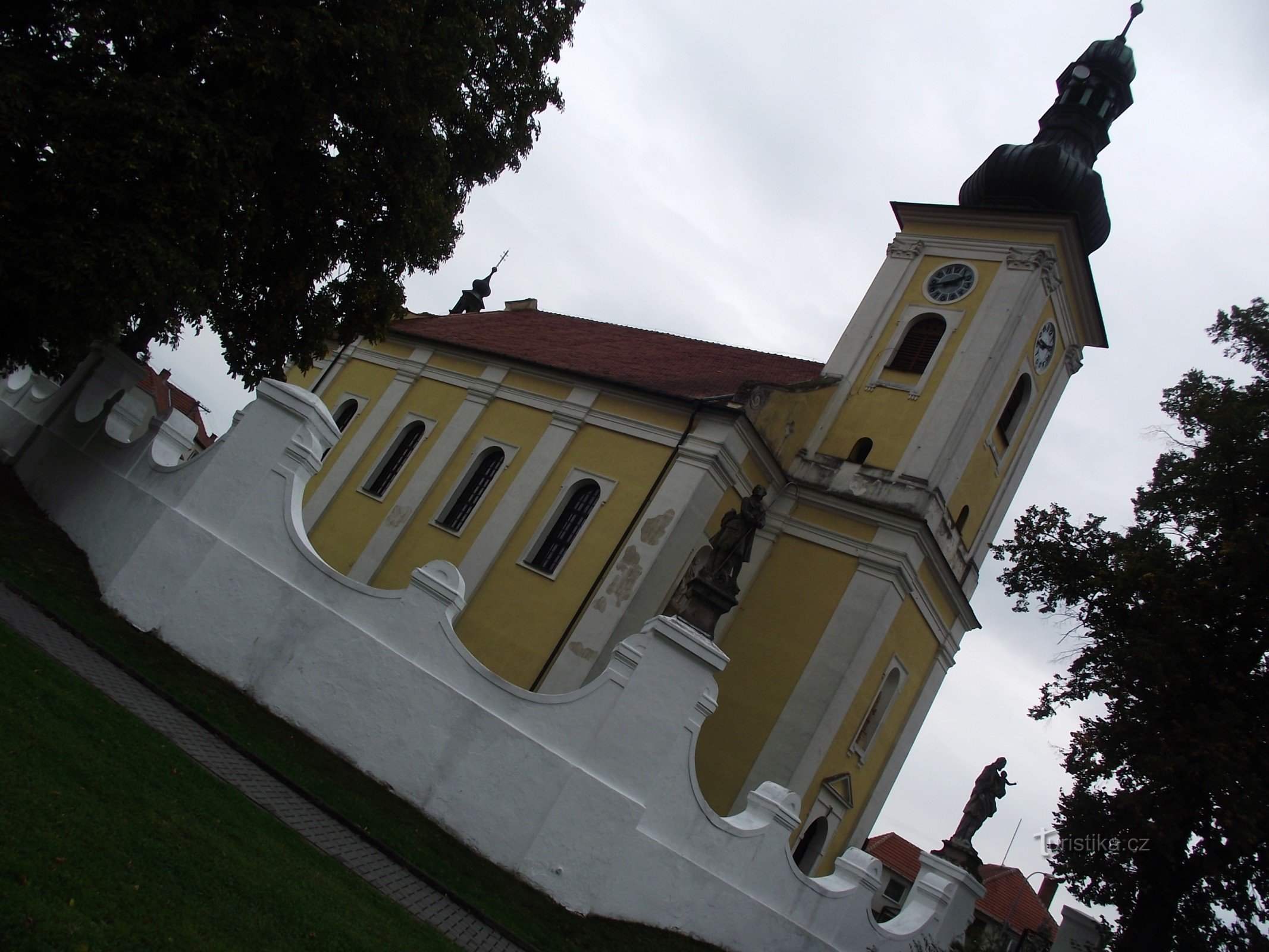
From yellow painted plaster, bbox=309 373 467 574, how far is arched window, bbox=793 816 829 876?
9.68 meters

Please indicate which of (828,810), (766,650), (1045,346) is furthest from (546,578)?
(1045,346)

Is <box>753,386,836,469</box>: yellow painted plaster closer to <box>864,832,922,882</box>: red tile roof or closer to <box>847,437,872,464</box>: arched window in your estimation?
<box>847,437,872,464</box>: arched window

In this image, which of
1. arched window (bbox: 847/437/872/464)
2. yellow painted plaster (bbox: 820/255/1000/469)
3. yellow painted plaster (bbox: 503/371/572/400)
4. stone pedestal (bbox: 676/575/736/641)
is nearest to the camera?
stone pedestal (bbox: 676/575/736/641)

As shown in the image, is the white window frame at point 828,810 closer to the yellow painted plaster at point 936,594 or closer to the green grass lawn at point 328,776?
the yellow painted plaster at point 936,594

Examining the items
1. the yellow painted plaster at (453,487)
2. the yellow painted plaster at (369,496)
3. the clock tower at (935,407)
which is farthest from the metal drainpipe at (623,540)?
the yellow painted plaster at (369,496)

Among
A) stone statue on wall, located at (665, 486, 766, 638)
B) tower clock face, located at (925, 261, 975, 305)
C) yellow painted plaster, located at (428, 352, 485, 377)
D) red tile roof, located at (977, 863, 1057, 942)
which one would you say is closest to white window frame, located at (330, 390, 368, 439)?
yellow painted plaster, located at (428, 352, 485, 377)

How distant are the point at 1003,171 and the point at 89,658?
19.9 meters

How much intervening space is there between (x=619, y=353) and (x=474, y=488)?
209 inches

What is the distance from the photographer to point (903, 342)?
66.4ft

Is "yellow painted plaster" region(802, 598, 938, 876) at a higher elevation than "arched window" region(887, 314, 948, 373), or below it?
below

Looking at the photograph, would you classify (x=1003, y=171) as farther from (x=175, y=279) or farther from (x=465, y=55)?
(x=175, y=279)

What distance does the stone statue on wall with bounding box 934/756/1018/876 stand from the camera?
14109 mm

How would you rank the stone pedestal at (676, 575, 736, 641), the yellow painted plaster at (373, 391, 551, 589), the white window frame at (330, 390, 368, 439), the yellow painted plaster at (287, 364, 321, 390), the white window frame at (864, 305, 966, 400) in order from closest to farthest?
the stone pedestal at (676, 575, 736, 641)
the white window frame at (864, 305, 966, 400)
the yellow painted plaster at (373, 391, 551, 589)
the white window frame at (330, 390, 368, 439)
the yellow painted plaster at (287, 364, 321, 390)

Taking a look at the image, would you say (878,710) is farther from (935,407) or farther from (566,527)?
(566,527)
